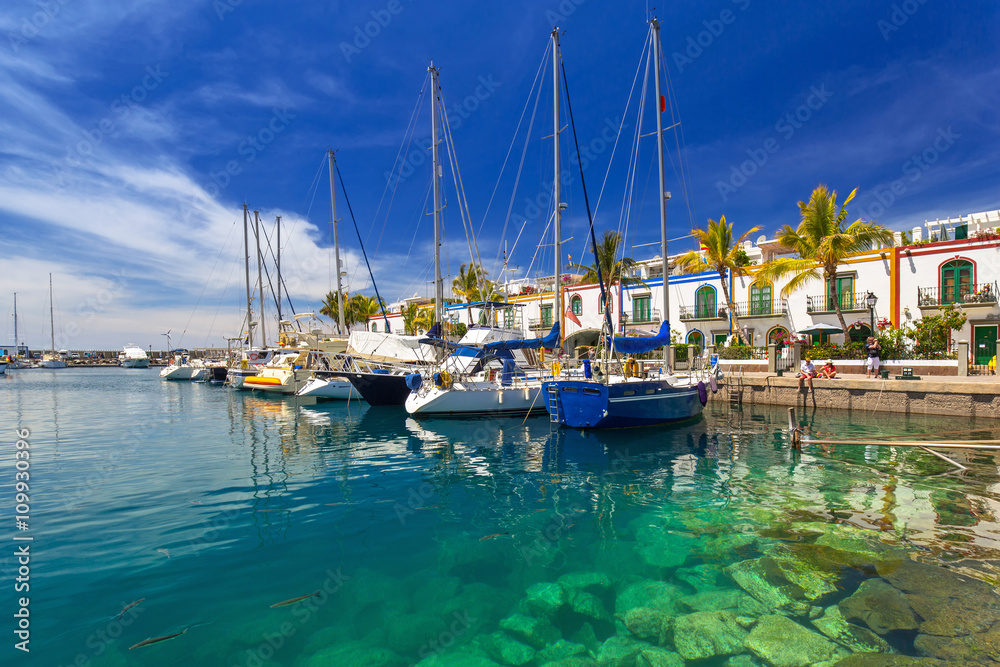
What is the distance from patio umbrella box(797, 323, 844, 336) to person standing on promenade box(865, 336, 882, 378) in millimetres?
4199

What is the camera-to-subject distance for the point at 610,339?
16.6 m

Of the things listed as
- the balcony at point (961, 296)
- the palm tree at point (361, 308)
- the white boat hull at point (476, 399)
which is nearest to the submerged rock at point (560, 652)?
the white boat hull at point (476, 399)

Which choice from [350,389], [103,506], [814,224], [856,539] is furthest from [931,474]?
[350,389]

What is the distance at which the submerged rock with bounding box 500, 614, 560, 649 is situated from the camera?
197 inches

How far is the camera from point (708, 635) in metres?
4.96

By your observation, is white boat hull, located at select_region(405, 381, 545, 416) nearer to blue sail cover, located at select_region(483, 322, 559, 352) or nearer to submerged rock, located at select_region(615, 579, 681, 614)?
blue sail cover, located at select_region(483, 322, 559, 352)

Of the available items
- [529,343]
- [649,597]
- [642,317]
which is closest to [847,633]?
[649,597]

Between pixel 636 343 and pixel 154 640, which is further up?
pixel 636 343

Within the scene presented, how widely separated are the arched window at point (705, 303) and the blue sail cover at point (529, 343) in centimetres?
1710

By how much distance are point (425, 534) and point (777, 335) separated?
29.9 metres

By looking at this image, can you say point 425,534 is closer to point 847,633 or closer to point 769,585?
point 769,585

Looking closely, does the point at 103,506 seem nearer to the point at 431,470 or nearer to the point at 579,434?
the point at 431,470

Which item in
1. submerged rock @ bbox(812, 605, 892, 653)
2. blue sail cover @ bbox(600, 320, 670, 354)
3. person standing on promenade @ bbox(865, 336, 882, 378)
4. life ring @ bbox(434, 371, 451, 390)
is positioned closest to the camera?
submerged rock @ bbox(812, 605, 892, 653)

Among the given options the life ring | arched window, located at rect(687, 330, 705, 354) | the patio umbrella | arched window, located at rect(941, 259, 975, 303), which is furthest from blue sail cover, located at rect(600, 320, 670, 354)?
arched window, located at rect(941, 259, 975, 303)
